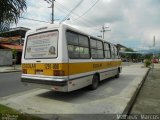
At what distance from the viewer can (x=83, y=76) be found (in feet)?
29.1

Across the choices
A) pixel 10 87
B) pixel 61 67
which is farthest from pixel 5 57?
pixel 61 67

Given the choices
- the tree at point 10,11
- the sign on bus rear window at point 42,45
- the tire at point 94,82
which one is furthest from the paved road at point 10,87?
the tree at point 10,11

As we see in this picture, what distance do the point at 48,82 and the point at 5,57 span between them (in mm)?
24786

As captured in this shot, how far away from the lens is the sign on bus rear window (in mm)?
7898

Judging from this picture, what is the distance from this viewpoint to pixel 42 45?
8211mm

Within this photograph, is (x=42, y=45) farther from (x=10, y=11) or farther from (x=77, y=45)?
(x=10, y=11)

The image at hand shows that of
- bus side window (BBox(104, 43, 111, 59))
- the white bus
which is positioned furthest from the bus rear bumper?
bus side window (BBox(104, 43, 111, 59))

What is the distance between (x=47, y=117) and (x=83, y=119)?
0.97 meters

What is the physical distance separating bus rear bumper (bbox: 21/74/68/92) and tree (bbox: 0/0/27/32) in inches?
108

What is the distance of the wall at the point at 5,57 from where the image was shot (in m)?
30.1

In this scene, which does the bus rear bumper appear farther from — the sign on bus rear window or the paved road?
the paved road


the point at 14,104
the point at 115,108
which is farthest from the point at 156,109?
the point at 14,104

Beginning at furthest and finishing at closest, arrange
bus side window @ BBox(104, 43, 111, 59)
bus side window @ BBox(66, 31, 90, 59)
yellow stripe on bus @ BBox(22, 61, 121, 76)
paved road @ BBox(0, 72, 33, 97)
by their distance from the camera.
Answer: bus side window @ BBox(104, 43, 111, 59)
paved road @ BBox(0, 72, 33, 97)
bus side window @ BBox(66, 31, 90, 59)
yellow stripe on bus @ BBox(22, 61, 121, 76)

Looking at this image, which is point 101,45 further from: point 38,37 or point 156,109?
point 156,109
